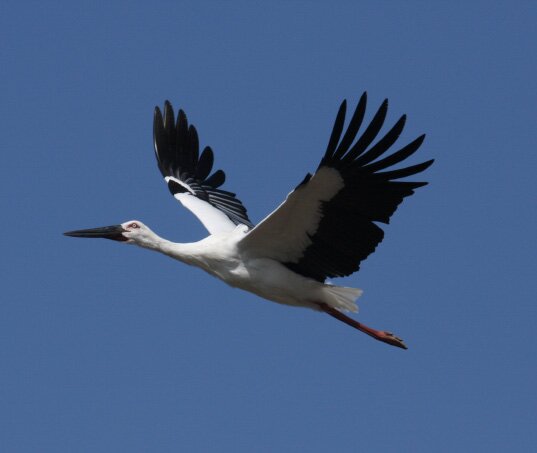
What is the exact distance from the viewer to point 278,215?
11695 millimetres

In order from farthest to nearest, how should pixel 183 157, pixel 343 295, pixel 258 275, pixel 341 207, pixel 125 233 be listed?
pixel 183 157
pixel 125 233
pixel 343 295
pixel 258 275
pixel 341 207

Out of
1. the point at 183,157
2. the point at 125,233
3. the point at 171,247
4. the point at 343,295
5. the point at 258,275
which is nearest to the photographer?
the point at 258,275

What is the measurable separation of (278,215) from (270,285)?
3.21ft

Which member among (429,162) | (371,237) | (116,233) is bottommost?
(116,233)

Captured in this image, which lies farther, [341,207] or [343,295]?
[343,295]

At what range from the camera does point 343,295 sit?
41.2 ft

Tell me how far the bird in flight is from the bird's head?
11 mm

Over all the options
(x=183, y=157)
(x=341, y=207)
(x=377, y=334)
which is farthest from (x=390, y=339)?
(x=183, y=157)

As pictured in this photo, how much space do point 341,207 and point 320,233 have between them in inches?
18.2

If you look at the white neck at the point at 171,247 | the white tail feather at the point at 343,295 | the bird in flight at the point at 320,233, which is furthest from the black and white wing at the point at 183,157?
the white tail feather at the point at 343,295

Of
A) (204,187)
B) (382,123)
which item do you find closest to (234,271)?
(382,123)

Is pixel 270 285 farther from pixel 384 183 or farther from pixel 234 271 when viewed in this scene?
pixel 384 183

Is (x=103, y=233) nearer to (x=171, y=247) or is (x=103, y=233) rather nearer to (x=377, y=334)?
(x=171, y=247)

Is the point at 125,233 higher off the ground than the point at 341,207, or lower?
lower
